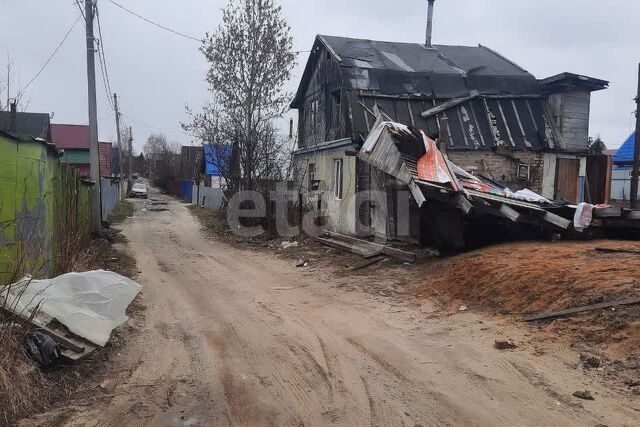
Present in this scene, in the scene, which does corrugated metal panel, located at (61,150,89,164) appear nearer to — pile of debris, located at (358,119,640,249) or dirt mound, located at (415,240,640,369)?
pile of debris, located at (358,119,640,249)

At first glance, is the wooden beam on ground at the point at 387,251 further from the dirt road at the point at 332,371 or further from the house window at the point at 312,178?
the house window at the point at 312,178

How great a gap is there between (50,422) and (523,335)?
4.72 m

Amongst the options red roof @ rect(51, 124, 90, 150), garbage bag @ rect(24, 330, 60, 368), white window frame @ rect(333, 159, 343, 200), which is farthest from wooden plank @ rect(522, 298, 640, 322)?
red roof @ rect(51, 124, 90, 150)

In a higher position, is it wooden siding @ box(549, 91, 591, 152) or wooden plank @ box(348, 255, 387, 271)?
wooden siding @ box(549, 91, 591, 152)

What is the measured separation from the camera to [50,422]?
3537 mm

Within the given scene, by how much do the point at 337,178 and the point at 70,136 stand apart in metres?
33.3

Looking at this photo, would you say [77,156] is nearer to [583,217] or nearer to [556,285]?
[583,217]

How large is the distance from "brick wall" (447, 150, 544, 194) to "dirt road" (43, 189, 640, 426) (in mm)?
7720

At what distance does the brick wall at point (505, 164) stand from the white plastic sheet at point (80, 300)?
35.2ft

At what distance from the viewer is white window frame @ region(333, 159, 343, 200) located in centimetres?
1555

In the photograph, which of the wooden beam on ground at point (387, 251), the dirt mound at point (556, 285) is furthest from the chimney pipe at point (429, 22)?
the dirt mound at point (556, 285)

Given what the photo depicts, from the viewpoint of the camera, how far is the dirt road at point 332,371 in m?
3.76

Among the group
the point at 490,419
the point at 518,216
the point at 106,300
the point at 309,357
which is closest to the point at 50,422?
→ the point at 106,300

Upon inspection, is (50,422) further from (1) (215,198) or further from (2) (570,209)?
(1) (215,198)
